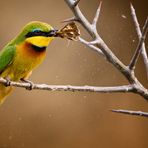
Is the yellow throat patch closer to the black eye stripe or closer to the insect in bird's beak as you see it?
the black eye stripe

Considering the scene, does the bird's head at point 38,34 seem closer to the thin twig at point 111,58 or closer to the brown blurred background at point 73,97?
the thin twig at point 111,58

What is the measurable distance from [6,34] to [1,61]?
981mm

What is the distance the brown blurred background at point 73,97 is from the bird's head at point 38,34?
1069 mm

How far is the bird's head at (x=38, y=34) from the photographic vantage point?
1.65 meters

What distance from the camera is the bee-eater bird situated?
1853 mm

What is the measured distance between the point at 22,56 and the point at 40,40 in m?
0.20

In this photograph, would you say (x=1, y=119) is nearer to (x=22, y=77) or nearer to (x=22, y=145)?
(x=22, y=145)

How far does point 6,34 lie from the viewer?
116 inches

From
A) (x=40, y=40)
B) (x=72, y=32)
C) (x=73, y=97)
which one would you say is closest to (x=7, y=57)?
(x=40, y=40)

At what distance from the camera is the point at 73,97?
3.13m

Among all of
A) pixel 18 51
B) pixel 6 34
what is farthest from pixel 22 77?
pixel 6 34

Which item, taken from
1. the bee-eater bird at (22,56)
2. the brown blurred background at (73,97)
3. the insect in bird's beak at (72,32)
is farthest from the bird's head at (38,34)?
the brown blurred background at (73,97)

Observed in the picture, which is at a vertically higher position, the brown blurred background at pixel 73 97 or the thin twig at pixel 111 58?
the thin twig at pixel 111 58

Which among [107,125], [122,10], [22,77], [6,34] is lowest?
[107,125]
